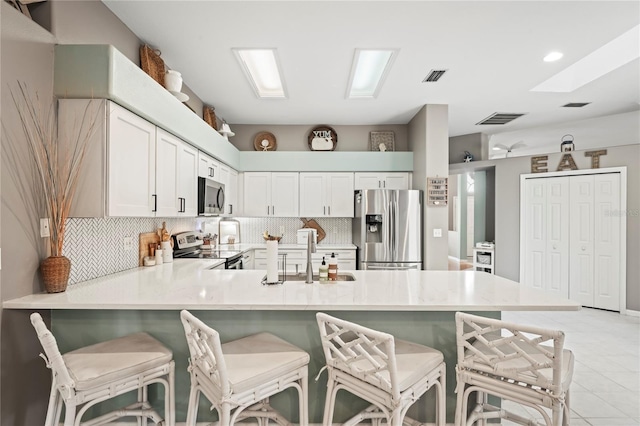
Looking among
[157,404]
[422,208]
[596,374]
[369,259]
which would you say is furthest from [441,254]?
[157,404]

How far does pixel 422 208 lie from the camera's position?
4441mm

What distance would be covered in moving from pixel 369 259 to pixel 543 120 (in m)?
3.49

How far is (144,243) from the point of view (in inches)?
117

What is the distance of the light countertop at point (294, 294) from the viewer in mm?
1675

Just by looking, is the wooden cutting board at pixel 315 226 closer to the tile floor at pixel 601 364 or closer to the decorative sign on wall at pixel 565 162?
the tile floor at pixel 601 364

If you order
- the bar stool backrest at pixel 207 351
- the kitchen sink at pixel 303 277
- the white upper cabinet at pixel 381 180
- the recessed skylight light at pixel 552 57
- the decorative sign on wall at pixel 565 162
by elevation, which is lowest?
the bar stool backrest at pixel 207 351

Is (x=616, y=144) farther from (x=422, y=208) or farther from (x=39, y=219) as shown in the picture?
(x=39, y=219)

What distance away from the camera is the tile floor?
224 cm

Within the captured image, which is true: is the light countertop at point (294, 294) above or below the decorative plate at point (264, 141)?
below

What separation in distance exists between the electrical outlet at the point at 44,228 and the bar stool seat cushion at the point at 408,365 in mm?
1767

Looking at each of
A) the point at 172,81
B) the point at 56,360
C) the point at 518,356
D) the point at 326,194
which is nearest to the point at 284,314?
the point at 56,360

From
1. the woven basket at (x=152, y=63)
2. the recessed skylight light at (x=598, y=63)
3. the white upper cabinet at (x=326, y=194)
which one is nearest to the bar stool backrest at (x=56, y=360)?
the woven basket at (x=152, y=63)

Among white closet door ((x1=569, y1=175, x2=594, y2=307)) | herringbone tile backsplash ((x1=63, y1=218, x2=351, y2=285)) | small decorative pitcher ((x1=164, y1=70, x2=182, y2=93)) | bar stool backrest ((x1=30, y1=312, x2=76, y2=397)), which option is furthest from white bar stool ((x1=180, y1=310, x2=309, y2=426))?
white closet door ((x1=569, y1=175, x2=594, y2=307))

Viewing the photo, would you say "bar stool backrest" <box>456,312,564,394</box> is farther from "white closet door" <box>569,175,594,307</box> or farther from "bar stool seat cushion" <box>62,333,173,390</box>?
"white closet door" <box>569,175,594,307</box>
